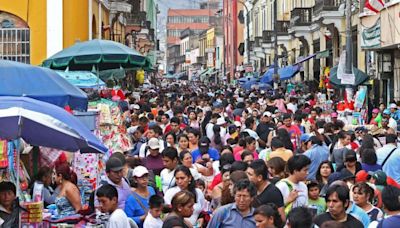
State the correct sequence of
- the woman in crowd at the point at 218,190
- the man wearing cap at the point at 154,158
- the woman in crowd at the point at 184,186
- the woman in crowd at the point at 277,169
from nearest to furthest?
the woman in crowd at the point at 184,186
the woman in crowd at the point at 218,190
the woman in crowd at the point at 277,169
the man wearing cap at the point at 154,158

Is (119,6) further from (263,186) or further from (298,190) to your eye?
(263,186)

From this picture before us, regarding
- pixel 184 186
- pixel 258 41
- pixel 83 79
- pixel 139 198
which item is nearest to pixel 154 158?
pixel 184 186

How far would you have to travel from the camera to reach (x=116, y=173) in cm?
1034

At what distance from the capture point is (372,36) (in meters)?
32.3

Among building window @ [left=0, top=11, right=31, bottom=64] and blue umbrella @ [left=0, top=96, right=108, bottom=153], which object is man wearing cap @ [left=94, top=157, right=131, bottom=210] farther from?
building window @ [left=0, top=11, right=31, bottom=64]

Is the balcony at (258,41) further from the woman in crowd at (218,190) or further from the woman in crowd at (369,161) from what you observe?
the woman in crowd at (218,190)

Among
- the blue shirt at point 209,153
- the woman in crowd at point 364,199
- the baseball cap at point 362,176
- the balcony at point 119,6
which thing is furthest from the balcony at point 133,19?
the woman in crowd at point 364,199

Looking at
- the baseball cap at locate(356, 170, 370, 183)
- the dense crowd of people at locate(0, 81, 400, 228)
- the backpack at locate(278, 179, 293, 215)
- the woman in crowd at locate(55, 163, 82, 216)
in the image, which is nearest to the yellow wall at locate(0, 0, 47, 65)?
the dense crowd of people at locate(0, 81, 400, 228)

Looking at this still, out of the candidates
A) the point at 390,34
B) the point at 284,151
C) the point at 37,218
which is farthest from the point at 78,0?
the point at 37,218

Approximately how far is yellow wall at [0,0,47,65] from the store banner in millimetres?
10460

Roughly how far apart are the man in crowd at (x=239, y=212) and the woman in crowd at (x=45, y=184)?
2318mm

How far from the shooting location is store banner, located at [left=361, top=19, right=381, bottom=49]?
31594 mm

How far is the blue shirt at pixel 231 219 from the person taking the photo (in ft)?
28.4

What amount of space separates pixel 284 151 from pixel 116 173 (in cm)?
376
